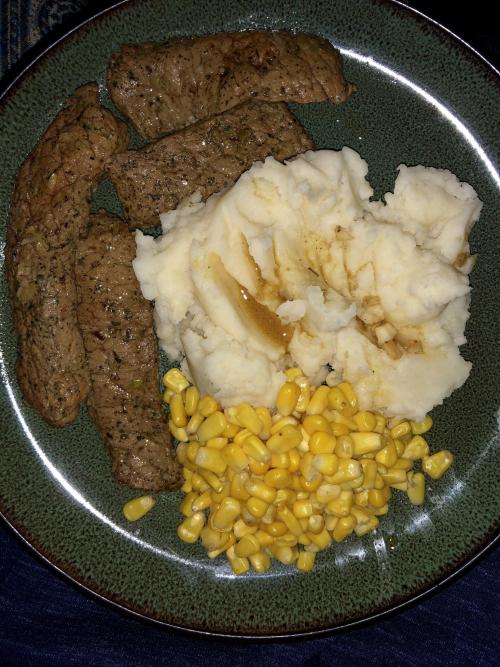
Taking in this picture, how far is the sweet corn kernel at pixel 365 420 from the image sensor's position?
4.70 metres

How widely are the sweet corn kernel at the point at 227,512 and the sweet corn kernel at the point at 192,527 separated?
0.20 m

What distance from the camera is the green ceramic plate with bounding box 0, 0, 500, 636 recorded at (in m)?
4.88

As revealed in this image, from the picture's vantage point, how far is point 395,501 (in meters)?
5.12

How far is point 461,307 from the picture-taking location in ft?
15.2

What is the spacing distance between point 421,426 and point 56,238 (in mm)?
2912

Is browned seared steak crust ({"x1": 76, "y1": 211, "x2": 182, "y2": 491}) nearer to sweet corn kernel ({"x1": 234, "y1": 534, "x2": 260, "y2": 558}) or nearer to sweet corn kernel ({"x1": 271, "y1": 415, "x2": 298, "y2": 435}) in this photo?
sweet corn kernel ({"x1": 234, "y1": 534, "x2": 260, "y2": 558})

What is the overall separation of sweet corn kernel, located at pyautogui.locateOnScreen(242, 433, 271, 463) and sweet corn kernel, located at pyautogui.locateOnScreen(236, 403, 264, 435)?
0.19ft

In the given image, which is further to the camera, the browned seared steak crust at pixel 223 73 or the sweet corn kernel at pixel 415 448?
the sweet corn kernel at pixel 415 448

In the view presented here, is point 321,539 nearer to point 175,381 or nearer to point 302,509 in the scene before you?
point 302,509

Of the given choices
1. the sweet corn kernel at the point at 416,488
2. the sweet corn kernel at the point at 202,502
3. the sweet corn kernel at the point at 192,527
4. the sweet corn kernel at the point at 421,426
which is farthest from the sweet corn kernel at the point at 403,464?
the sweet corn kernel at the point at 192,527

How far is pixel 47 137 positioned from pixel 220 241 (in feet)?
4.76

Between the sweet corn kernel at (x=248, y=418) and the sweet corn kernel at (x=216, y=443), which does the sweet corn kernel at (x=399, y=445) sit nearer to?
the sweet corn kernel at (x=248, y=418)

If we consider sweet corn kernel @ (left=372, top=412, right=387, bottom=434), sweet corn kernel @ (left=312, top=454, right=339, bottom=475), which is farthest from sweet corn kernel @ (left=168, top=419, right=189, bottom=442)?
sweet corn kernel @ (left=372, top=412, right=387, bottom=434)

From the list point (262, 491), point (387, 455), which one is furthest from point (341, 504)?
point (262, 491)
